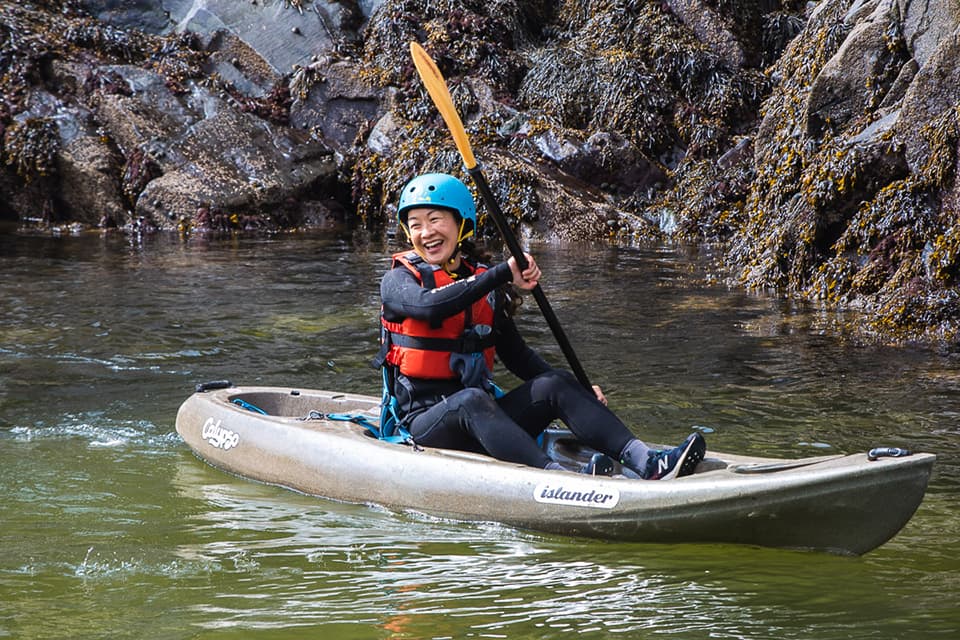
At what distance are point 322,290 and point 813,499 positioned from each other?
7340mm

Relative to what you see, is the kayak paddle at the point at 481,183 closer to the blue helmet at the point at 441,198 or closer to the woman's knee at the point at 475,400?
the blue helmet at the point at 441,198

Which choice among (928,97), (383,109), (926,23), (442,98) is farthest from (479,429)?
(383,109)

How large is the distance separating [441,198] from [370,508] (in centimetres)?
133

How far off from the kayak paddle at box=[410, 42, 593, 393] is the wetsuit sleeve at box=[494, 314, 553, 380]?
0.46 ft

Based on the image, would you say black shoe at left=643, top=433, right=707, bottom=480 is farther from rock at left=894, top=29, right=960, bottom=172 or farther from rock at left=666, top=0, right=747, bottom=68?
rock at left=666, top=0, right=747, bottom=68

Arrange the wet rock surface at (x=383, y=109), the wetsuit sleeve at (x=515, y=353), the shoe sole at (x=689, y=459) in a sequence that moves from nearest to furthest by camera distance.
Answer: the shoe sole at (x=689, y=459) < the wetsuit sleeve at (x=515, y=353) < the wet rock surface at (x=383, y=109)

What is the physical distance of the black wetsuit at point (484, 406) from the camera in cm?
427

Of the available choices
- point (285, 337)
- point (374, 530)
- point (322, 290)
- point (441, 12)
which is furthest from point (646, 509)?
point (441, 12)

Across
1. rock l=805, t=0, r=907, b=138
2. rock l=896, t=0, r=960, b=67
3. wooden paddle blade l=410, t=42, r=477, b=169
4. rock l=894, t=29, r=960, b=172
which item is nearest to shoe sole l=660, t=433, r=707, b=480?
wooden paddle blade l=410, t=42, r=477, b=169

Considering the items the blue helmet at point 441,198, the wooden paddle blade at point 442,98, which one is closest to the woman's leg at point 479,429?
the blue helmet at point 441,198

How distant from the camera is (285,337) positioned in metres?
8.22

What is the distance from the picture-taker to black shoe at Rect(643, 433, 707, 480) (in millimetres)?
3904

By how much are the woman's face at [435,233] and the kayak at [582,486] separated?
0.82 m

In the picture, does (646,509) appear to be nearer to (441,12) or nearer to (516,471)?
(516,471)
